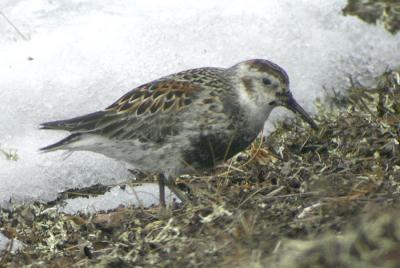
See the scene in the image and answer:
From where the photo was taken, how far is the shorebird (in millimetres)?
7234

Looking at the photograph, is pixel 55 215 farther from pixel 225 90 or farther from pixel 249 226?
pixel 249 226

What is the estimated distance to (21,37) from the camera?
9.48m

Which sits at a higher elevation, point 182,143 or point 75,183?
point 182,143

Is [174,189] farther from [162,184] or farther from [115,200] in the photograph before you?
[115,200]

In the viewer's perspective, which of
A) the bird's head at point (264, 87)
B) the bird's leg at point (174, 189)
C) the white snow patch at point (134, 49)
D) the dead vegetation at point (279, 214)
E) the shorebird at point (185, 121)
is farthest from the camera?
the white snow patch at point (134, 49)

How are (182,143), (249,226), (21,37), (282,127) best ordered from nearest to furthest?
(249,226) < (182,143) < (282,127) < (21,37)

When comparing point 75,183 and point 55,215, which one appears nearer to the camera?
point 55,215

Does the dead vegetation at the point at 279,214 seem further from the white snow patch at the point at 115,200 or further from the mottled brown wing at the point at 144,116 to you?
the mottled brown wing at the point at 144,116

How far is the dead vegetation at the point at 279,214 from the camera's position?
16.1 ft

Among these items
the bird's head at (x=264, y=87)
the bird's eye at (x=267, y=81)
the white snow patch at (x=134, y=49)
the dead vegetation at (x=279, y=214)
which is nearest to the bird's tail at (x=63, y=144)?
the dead vegetation at (x=279, y=214)

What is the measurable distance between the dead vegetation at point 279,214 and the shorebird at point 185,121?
305 millimetres

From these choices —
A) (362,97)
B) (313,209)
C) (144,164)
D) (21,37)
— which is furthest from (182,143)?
(21,37)

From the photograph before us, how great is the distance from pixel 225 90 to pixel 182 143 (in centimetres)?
57

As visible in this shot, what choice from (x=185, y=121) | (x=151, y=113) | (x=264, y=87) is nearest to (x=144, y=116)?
(x=151, y=113)
